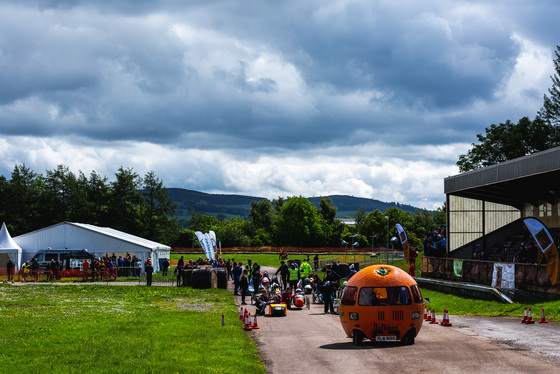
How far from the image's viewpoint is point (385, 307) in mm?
15602

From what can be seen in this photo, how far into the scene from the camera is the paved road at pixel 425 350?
13109mm

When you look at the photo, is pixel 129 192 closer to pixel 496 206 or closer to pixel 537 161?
pixel 496 206

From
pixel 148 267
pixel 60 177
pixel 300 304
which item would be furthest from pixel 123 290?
pixel 60 177

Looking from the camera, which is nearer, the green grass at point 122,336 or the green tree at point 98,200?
the green grass at point 122,336

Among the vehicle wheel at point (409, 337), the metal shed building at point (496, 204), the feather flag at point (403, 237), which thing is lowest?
the vehicle wheel at point (409, 337)

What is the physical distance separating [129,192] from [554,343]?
324ft

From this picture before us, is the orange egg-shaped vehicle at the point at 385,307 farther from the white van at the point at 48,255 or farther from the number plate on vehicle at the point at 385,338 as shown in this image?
the white van at the point at 48,255

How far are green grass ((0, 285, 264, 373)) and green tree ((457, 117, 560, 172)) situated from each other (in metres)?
47.6

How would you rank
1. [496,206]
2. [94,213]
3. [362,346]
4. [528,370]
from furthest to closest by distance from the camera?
[94,213]
[496,206]
[362,346]
[528,370]

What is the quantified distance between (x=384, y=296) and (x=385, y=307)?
267 mm

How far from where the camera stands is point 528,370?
12547 mm

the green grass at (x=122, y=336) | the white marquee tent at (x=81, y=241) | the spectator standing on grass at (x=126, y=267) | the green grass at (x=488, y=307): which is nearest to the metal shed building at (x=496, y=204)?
the green grass at (x=488, y=307)

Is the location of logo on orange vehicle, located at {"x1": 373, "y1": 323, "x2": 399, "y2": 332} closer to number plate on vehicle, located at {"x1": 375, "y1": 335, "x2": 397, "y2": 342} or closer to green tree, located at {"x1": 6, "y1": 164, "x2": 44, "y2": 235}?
number plate on vehicle, located at {"x1": 375, "y1": 335, "x2": 397, "y2": 342}

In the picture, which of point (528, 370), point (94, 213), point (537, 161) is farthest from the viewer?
point (94, 213)
